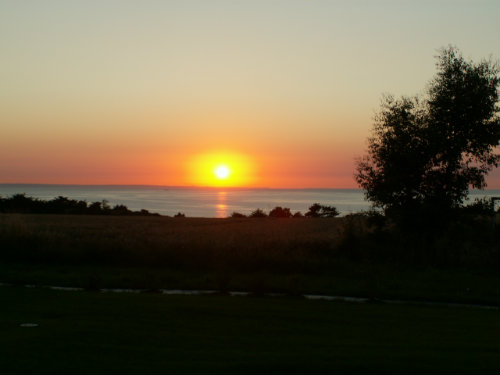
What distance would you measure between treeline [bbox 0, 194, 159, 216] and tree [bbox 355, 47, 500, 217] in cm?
5259

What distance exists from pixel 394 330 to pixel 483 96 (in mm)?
19194

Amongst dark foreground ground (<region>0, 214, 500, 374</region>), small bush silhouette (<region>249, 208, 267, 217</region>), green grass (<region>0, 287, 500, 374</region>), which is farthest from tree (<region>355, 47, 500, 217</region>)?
small bush silhouette (<region>249, 208, 267, 217</region>)

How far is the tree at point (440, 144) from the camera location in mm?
27094

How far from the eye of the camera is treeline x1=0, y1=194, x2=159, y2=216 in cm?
7394

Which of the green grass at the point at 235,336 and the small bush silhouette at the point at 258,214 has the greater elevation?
the small bush silhouette at the point at 258,214

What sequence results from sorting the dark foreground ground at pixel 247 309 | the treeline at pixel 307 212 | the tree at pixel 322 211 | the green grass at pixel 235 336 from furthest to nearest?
the tree at pixel 322 211
the treeline at pixel 307 212
the dark foreground ground at pixel 247 309
the green grass at pixel 235 336

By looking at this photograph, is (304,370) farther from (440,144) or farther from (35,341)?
(440,144)

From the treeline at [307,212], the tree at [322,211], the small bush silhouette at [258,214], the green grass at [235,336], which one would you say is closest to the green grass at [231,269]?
the green grass at [235,336]

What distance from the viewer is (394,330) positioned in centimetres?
1090

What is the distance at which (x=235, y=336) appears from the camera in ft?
33.0

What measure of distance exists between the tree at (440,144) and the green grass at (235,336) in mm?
13245

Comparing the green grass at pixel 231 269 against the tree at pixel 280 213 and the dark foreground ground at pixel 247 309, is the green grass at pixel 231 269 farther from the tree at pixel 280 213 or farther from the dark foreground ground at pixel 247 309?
the tree at pixel 280 213

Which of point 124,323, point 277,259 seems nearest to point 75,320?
point 124,323

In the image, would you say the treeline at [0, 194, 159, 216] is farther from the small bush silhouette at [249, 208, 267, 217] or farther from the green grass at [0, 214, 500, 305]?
the green grass at [0, 214, 500, 305]
